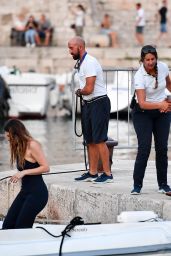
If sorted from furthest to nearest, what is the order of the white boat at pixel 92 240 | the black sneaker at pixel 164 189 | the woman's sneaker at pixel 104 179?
the woman's sneaker at pixel 104 179 < the black sneaker at pixel 164 189 < the white boat at pixel 92 240

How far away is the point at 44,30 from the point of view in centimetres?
3969

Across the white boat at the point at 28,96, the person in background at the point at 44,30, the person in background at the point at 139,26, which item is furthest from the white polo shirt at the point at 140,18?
the white boat at the point at 28,96

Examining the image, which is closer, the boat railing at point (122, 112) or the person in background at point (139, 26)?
the boat railing at point (122, 112)

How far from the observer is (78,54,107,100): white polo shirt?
12.5m

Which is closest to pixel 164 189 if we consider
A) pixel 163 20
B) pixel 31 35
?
pixel 31 35

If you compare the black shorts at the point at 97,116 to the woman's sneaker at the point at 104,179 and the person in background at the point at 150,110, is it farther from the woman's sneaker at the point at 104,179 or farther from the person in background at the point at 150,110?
the person in background at the point at 150,110

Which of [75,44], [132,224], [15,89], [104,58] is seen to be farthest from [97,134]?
[104,58]

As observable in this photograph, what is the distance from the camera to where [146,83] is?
11.7 meters

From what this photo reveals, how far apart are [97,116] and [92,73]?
445 millimetres

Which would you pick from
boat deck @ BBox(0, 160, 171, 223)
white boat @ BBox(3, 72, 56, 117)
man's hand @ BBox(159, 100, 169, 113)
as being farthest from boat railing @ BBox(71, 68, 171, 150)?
white boat @ BBox(3, 72, 56, 117)

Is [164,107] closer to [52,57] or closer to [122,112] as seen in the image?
[122,112]

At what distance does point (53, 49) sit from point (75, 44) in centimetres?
2567

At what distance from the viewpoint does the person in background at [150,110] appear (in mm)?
11625

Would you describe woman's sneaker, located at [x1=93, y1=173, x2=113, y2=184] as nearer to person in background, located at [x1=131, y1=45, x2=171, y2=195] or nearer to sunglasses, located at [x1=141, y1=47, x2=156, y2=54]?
person in background, located at [x1=131, y1=45, x2=171, y2=195]
